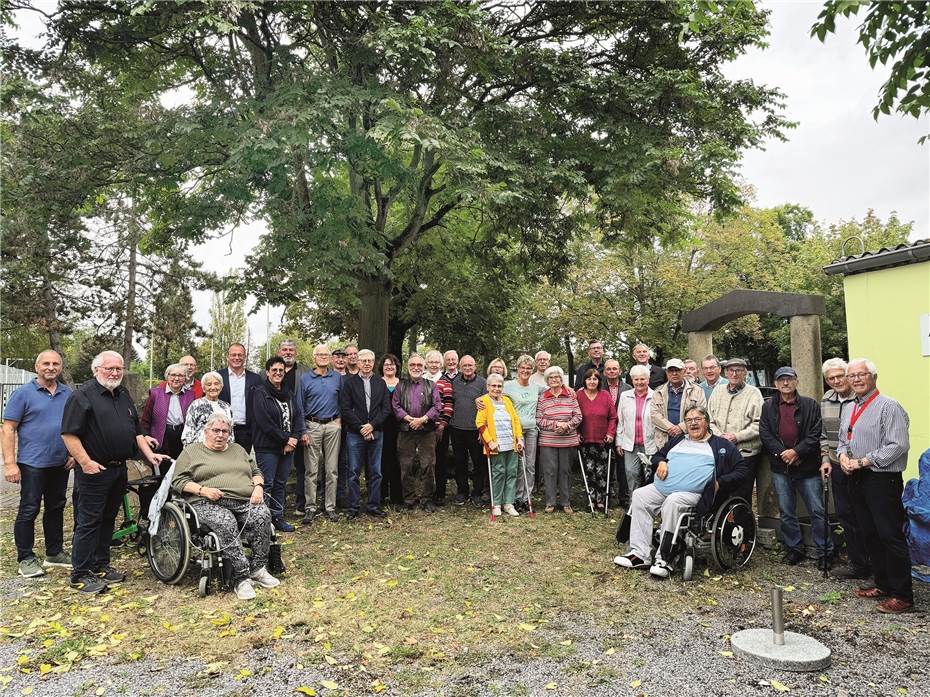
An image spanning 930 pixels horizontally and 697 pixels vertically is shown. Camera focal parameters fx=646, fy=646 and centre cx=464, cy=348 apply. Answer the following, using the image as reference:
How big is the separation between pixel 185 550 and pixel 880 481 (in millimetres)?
5268

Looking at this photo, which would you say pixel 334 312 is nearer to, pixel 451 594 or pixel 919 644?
pixel 451 594

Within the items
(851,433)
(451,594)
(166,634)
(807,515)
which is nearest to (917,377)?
(807,515)

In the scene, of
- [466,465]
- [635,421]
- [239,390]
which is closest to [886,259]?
[635,421]

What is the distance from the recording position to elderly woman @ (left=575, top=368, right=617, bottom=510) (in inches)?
314

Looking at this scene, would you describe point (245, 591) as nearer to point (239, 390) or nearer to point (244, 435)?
point (244, 435)

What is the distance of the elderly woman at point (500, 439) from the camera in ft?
25.0

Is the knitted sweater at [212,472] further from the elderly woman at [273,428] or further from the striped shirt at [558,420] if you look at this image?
the striped shirt at [558,420]

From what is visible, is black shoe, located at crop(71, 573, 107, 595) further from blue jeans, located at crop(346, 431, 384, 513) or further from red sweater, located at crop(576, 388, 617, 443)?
red sweater, located at crop(576, 388, 617, 443)

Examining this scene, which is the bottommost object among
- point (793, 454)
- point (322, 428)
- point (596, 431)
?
point (793, 454)

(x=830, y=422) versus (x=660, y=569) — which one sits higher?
(x=830, y=422)

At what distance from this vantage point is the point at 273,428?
6.63m

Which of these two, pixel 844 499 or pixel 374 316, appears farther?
pixel 374 316

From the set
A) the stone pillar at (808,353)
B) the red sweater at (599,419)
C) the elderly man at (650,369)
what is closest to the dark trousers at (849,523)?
the stone pillar at (808,353)

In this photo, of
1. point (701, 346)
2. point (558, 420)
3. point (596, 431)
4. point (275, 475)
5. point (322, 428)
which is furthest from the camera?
point (701, 346)
